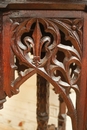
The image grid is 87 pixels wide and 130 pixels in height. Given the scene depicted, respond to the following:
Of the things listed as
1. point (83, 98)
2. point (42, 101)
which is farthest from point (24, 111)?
point (83, 98)

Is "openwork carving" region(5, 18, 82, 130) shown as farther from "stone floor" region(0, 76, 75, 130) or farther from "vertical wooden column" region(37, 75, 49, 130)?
"stone floor" region(0, 76, 75, 130)

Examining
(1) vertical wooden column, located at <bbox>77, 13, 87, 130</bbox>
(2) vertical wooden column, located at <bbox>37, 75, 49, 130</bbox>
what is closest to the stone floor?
(2) vertical wooden column, located at <bbox>37, 75, 49, 130</bbox>

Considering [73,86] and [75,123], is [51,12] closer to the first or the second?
[73,86]

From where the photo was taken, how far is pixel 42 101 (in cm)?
115

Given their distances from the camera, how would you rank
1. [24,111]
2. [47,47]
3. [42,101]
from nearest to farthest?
[47,47]
[42,101]
[24,111]

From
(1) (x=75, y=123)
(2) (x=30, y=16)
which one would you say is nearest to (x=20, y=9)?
(2) (x=30, y=16)

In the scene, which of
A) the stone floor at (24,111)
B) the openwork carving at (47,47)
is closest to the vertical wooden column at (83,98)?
the openwork carving at (47,47)

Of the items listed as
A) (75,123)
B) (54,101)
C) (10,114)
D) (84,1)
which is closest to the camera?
(84,1)

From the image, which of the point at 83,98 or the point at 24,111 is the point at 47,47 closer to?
the point at 83,98

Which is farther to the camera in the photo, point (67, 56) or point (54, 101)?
point (54, 101)

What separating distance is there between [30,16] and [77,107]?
0.30 metres

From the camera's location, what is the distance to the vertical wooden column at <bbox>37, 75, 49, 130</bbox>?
3.71 feet

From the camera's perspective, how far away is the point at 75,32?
0.73 m

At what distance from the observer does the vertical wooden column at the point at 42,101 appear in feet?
3.71
